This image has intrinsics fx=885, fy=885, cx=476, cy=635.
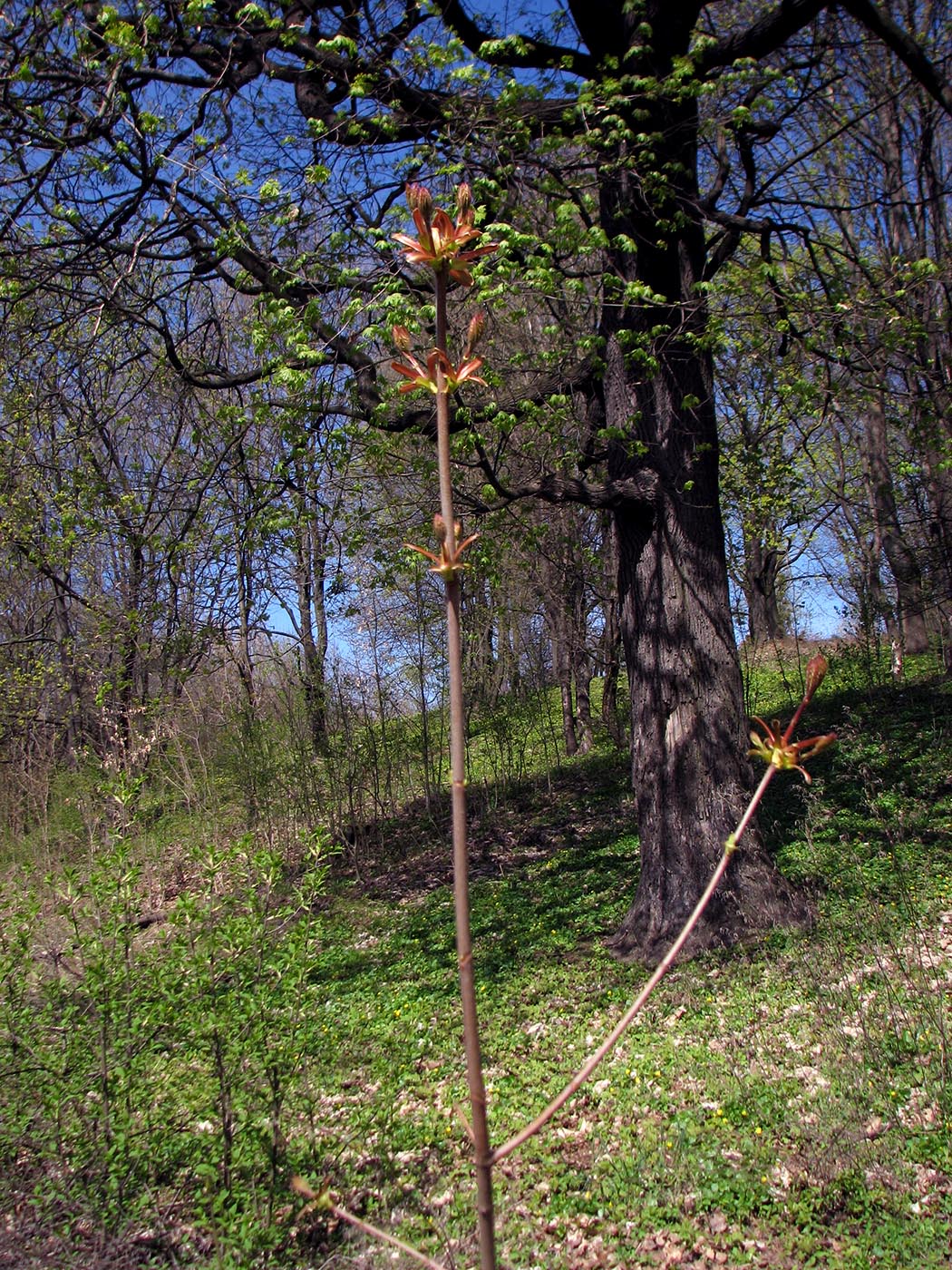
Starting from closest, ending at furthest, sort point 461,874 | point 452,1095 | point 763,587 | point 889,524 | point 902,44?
point 461,874
point 452,1095
point 902,44
point 889,524
point 763,587

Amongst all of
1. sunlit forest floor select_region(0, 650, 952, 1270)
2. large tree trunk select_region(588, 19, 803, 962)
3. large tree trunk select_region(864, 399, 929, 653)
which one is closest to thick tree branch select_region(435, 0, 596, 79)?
large tree trunk select_region(588, 19, 803, 962)

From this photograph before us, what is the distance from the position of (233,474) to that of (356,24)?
3152 mm

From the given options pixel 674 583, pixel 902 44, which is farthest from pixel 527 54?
pixel 674 583

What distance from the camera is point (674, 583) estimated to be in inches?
221

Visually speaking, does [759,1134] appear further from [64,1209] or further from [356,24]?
[356,24]

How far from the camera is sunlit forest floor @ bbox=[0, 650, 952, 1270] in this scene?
2.85 metres

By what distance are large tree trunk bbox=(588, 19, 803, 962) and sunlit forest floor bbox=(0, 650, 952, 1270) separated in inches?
15.4

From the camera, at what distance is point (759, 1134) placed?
3400 mm

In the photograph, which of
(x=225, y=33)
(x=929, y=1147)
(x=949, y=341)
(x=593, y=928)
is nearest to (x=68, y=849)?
(x=593, y=928)

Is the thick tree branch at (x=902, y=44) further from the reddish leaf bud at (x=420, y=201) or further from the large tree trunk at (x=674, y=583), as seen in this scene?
the reddish leaf bud at (x=420, y=201)

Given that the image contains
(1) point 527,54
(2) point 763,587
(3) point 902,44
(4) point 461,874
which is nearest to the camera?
(4) point 461,874

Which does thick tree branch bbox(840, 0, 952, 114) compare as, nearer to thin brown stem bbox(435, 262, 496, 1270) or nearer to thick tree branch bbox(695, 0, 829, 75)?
thick tree branch bbox(695, 0, 829, 75)

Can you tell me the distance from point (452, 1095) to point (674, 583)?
318cm

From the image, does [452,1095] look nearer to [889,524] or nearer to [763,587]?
[889,524]
